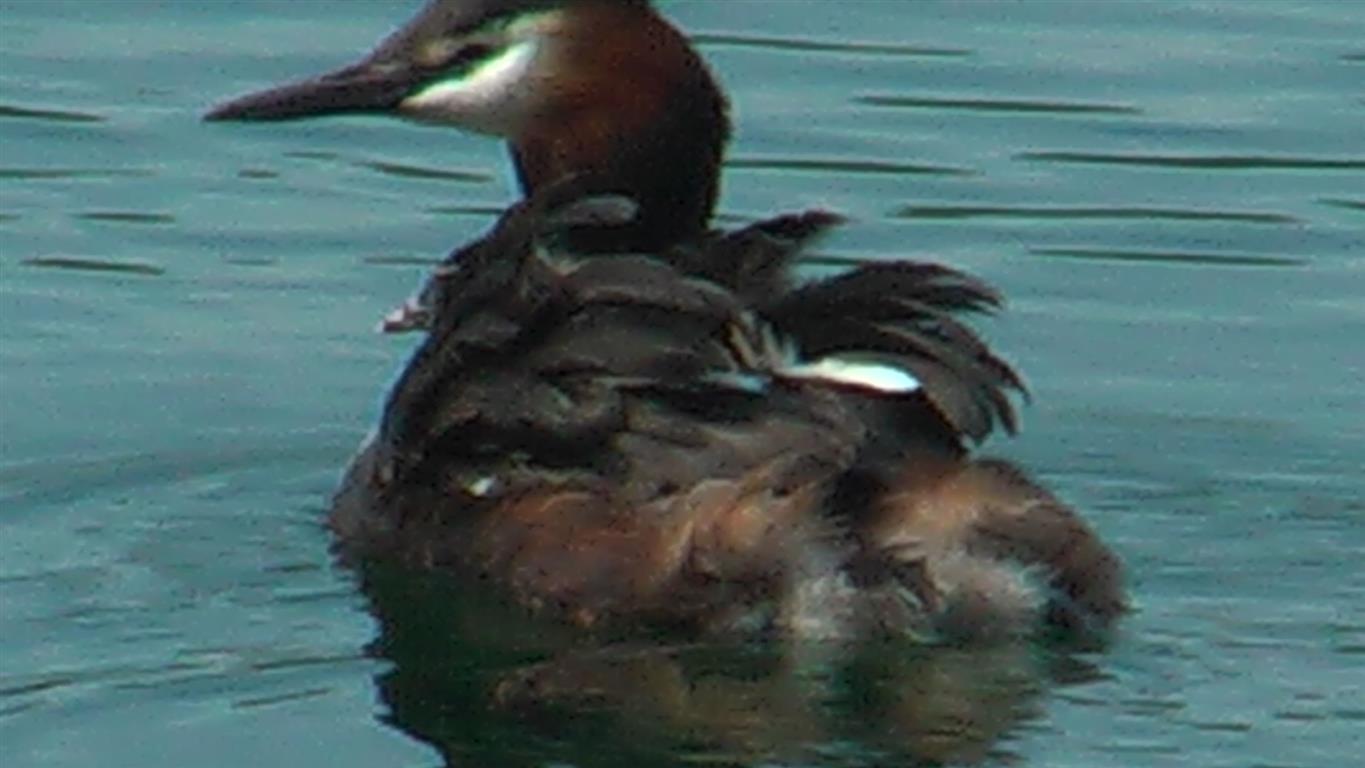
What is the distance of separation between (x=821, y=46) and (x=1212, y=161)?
113 cm

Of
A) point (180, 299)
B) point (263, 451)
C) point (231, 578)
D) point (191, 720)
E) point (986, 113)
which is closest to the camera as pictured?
point (191, 720)

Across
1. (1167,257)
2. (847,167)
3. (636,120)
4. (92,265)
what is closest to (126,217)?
(92,265)

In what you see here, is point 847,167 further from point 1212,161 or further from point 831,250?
point 1212,161

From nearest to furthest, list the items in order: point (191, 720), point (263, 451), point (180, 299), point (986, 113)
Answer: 1. point (191, 720)
2. point (263, 451)
3. point (180, 299)
4. point (986, 113)

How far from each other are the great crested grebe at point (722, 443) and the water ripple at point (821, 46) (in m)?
3.54

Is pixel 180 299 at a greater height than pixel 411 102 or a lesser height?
lesser

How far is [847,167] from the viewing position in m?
12.6

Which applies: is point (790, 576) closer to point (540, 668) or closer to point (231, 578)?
point (540, 668)

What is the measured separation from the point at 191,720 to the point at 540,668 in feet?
2.16

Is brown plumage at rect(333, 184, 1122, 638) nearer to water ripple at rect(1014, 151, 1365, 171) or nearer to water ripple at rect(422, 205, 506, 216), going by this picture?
water ripple at rect(422, 205, 506, 216)

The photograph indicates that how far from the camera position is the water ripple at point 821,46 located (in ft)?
43.5

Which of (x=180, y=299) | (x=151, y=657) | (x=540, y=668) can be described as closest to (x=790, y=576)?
(x=540, y=668)

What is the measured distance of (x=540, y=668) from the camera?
9.33 meters

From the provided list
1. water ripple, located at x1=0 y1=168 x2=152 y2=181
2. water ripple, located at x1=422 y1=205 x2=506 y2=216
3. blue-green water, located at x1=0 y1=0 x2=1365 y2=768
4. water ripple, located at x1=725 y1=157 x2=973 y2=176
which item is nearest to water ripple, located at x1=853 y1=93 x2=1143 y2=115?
blue-green water, located at x1=0 y1=0 x2=1365 y2=768
